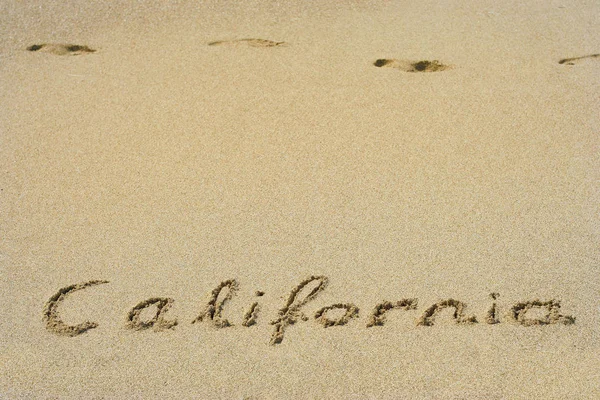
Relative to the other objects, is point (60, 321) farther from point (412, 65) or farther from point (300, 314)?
point (412, 65)

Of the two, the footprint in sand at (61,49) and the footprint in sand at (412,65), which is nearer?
the footprint in sand at (412,65)

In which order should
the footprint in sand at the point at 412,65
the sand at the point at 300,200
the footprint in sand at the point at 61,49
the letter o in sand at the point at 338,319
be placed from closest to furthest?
the sand at the point at 300,200
the letter o in sand at the point at 338,319
the footprint in sand at the point at 412,65
the footprint in sand at the point at 61,49

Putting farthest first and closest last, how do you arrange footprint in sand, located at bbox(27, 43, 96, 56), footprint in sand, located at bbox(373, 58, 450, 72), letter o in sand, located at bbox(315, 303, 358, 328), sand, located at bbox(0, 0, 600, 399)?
1. footprint in sand, located at bbox(27, 43, 96, 56)
2. footprint in sand, located at bbox(373, 58, 450, 72)
3. letter o in sand, located at bbox(315, 303, 358, 328)
4. sand, located at bbox(0, 0, 600, 399)

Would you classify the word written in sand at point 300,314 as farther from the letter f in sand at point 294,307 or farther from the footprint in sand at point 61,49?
the footprint in sand at point 61,49

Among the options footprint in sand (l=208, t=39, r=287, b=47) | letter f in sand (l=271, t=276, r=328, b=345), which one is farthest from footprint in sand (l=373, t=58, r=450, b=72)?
letter f in sand (l=271, t=276, r=328, b=345)

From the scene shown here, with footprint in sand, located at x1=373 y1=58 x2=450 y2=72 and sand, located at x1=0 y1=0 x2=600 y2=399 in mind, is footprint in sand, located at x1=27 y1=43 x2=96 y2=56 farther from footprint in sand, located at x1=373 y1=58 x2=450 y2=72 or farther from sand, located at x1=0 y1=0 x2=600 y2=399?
footprint in sand, located at x1=373 y1=58 x2=450 y2=72

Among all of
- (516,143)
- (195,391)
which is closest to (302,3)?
(516,143)

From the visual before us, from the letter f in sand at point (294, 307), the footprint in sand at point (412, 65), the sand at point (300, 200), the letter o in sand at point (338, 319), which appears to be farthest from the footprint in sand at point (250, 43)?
the letter o in sand at point (338, 319)
